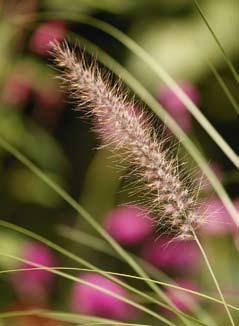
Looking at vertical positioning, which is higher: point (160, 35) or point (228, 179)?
point (160, 35)

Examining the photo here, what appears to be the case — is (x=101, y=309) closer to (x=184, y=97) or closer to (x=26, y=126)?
(x=26, y=126)

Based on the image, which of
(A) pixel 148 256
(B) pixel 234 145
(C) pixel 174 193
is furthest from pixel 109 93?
(B) pixel 234 145

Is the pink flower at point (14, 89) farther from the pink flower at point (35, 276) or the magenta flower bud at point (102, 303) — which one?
the magenta flower bud at point (102, 303)

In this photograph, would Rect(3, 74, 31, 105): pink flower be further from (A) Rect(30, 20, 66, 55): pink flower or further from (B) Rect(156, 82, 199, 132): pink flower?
(B) Rect(156, 82, 199, 132): pink flower

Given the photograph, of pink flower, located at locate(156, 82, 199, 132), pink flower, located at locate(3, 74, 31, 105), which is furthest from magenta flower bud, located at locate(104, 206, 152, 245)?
pink flower, located at locate(3, 74, 31, 105)

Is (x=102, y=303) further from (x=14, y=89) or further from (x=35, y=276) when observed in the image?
(x=14, y=89)

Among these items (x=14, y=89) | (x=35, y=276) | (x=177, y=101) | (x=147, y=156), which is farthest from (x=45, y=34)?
(x=147, y=156)
